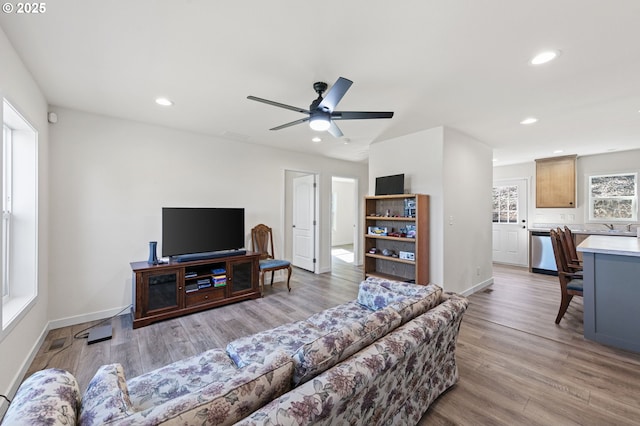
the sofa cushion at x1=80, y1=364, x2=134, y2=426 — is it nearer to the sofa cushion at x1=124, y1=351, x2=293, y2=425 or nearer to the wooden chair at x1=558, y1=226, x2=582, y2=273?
the sofa cushion at x1=124, y1=351, x2=293, y2=425

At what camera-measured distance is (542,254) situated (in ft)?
18.1

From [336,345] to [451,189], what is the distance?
11.0 feet

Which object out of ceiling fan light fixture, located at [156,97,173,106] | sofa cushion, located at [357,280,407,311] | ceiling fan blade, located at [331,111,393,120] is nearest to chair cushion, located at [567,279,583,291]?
sofa cushion, located at [357,280,407,311]

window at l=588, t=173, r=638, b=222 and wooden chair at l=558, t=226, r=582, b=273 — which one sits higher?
→ window at l=588, t=173, r=638, b=222

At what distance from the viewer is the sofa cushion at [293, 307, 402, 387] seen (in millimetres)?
1117

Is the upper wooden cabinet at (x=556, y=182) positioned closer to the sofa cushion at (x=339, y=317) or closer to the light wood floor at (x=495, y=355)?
the light wood floor at (x=495, y=355)

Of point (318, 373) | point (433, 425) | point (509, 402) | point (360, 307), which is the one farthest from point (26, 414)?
point (509, 402)

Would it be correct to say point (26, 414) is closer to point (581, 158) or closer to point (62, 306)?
point (62, 306)

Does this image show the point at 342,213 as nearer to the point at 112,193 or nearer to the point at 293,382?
the point at 112,193

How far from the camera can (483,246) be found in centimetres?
465

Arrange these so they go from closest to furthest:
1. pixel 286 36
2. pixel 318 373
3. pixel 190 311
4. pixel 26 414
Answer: pixel 26 414
pixel 318 373
pixel 286 36
pixel 190 311

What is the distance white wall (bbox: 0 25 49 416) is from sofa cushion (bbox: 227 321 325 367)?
1565 millimetres

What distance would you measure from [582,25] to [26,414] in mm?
3220

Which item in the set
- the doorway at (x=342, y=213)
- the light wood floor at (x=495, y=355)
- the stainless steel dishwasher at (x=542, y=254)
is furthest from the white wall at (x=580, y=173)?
the doorway at (x=342, y=213)
